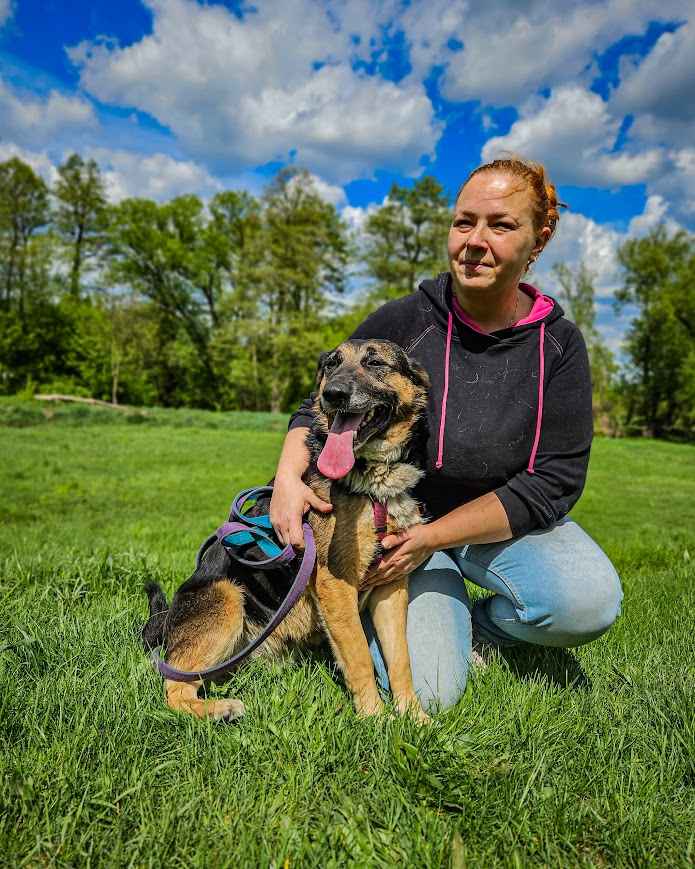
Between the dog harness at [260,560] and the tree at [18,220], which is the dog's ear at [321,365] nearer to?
the dog harness at [260,560]

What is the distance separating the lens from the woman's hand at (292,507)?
9.17ft

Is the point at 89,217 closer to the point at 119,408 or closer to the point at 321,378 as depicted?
the point at 119,408

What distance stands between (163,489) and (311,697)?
335 inches

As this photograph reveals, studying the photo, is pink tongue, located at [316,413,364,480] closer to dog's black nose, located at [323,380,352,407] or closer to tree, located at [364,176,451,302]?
dog's black nose, located at [323,380,352,407]

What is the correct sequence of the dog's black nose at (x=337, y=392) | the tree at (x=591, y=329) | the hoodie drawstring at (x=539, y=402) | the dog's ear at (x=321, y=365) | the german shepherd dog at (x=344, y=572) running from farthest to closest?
the tree at (x=591, y=329), the dog's ear at (x=321, y=365), the hoodie drawstring at (x=539, y=402), the dog's black nose at (x=337, y=392), the german shepherd dog at (x=344, y=572)

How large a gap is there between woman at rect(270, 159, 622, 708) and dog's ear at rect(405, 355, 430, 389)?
0.07 m

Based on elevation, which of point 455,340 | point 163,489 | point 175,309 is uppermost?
point 175,309

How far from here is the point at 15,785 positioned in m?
1.90

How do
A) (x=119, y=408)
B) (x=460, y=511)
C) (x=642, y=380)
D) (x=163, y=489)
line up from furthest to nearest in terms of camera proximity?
1. (x=642, y=380)
2. (x=119, y=408)
3. (x=163, y=489)
4. (x=460, y=511)

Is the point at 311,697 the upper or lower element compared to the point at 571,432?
lower

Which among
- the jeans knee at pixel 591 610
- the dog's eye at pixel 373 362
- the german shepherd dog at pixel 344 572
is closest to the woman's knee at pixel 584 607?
the jeans knee at pixel 591 610

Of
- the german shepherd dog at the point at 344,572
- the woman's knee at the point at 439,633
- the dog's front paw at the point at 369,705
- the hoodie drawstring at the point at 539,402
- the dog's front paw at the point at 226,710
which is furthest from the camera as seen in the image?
the hoodie drawstring at the point at 539,402

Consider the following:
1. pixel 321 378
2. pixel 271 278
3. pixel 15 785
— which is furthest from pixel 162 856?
pixel 271 278

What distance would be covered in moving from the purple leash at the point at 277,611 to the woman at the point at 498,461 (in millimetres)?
101
